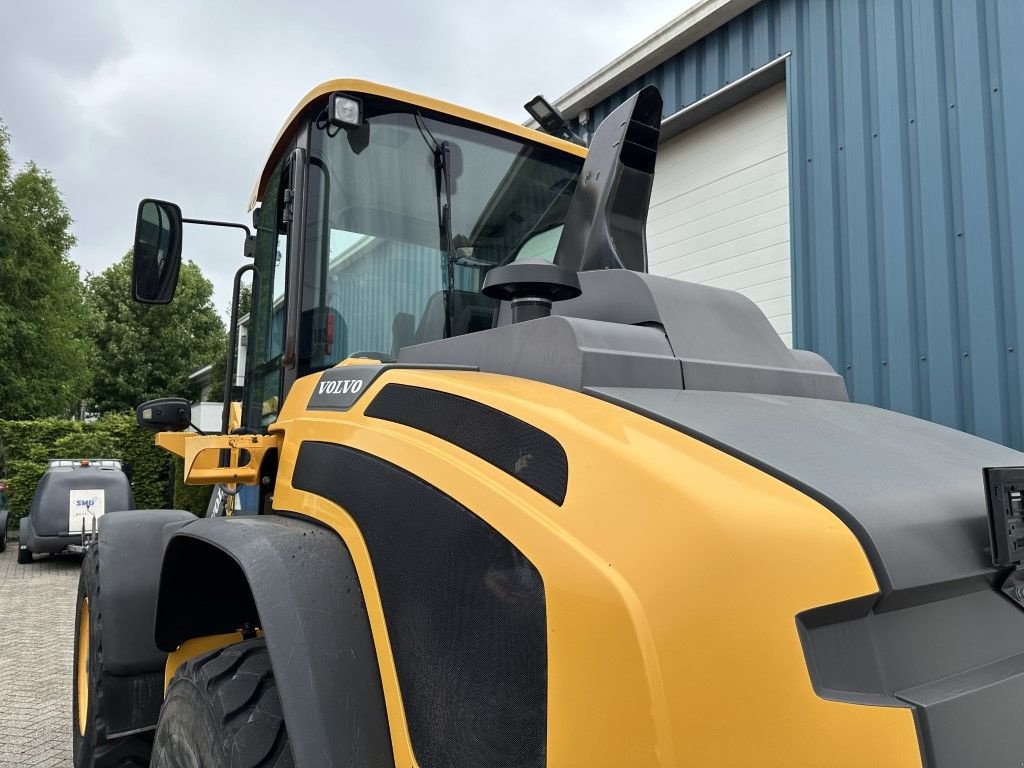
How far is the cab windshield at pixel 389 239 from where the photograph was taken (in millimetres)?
2395

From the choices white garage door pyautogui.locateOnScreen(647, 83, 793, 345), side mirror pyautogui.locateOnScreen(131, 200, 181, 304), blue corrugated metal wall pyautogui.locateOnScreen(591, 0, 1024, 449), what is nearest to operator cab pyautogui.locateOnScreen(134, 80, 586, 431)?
side mirror pyautogui.locateOnScreen(131, 200, 181, 304)

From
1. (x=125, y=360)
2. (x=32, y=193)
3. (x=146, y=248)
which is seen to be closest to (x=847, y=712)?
(x=146, y=248)

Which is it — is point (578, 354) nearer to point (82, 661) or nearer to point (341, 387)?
point (341, 387)

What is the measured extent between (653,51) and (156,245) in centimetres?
535

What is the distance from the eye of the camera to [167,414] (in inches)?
107

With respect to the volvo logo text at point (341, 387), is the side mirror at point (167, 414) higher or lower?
lower

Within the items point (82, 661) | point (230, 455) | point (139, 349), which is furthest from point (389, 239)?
point (139, 349)

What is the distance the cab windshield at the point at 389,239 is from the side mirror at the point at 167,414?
0.62m

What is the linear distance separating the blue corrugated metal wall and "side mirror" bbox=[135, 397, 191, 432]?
415 cm

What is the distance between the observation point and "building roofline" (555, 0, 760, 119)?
6331mm

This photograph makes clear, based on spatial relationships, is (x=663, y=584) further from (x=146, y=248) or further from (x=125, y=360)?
(x=125, y=360)

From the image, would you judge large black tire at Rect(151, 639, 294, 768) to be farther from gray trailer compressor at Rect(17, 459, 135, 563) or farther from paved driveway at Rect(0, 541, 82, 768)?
gray trailer compressor at Rect(17, 459, 135, 563)

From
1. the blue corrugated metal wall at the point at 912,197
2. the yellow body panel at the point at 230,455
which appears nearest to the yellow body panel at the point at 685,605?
the yellow body panel at the point at 230,455

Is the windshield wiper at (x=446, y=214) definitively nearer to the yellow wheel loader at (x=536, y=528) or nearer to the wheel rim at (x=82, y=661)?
the yellow wheel loader at (x=536, y=528)
